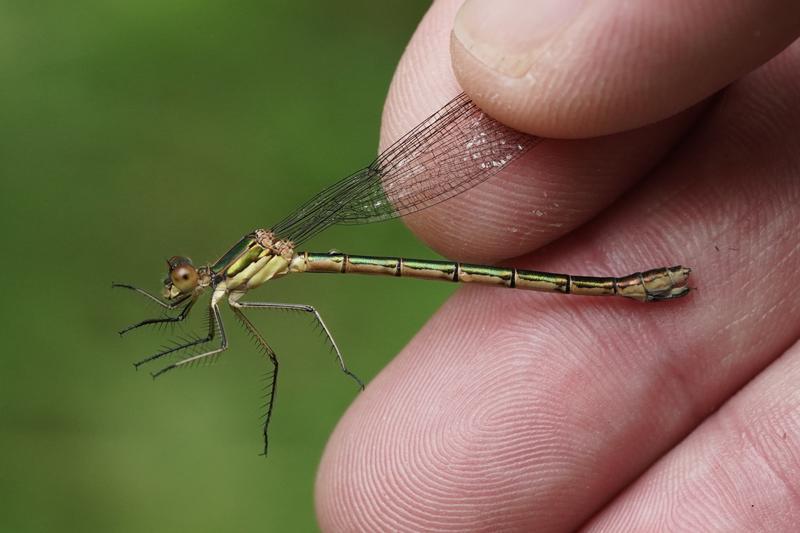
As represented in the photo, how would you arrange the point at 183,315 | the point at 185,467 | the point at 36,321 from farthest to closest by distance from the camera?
the point at 36,321 < the point at 185,467 < the point at 183,315

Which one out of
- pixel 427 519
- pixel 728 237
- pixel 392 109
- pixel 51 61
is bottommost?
pixel 427 519

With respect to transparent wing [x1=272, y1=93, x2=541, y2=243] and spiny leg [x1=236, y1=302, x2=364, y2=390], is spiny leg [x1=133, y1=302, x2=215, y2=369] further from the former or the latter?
transparent wing [x1=272, y1=93, x2=541, y2=243]

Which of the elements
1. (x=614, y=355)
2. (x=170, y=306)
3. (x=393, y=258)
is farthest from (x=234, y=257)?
(x=614, y=355)

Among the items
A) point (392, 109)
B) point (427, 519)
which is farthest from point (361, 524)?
point (392, 109)

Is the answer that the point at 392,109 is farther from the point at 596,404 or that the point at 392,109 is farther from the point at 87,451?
the point at 87,451

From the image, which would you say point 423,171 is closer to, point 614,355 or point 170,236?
point 614,355

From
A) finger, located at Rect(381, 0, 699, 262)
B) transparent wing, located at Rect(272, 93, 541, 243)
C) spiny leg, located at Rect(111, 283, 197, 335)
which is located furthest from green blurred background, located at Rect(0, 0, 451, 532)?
finger, located at Rect(381, 0, 699, 262)

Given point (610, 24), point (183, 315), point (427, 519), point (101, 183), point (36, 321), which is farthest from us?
point (101, 183)
